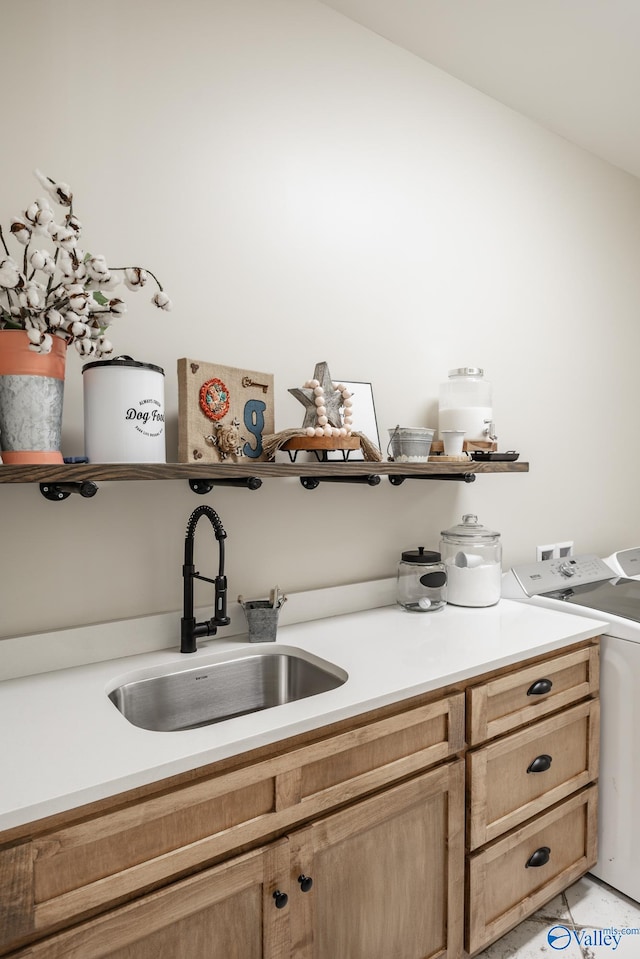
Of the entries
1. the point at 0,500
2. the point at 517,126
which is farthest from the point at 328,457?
the point at 517,126

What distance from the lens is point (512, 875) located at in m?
1.57

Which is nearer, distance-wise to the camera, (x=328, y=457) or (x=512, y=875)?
(x=512, y=875)

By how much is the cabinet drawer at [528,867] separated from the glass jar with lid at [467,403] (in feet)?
3.79

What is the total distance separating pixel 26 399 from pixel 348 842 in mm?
1100

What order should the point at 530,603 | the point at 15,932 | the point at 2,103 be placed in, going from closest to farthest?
the point at 15,932 → the point at 2,103 → the point at 530,603

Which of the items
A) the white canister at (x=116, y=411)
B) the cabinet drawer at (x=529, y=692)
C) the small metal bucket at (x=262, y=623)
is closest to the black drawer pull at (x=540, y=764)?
the cabinet drawer at (x=529, y=692)

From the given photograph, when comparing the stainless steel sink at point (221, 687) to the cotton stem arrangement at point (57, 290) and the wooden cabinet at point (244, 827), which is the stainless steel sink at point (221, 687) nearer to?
the wooden cabinet at point (244, 827)

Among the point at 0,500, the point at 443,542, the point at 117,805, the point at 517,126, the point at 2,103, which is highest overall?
the point at 517,126

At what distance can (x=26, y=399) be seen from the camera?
3.95 feet

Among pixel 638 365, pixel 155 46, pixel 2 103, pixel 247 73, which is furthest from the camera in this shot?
pixel 638 365

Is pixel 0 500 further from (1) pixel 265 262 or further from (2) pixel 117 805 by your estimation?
(1) pixel 265 262

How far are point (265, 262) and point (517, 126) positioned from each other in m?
1.43

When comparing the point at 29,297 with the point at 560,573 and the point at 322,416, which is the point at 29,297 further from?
the point at 560,573

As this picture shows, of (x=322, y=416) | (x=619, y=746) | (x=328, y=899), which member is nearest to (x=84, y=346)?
(x=322, y=416)
